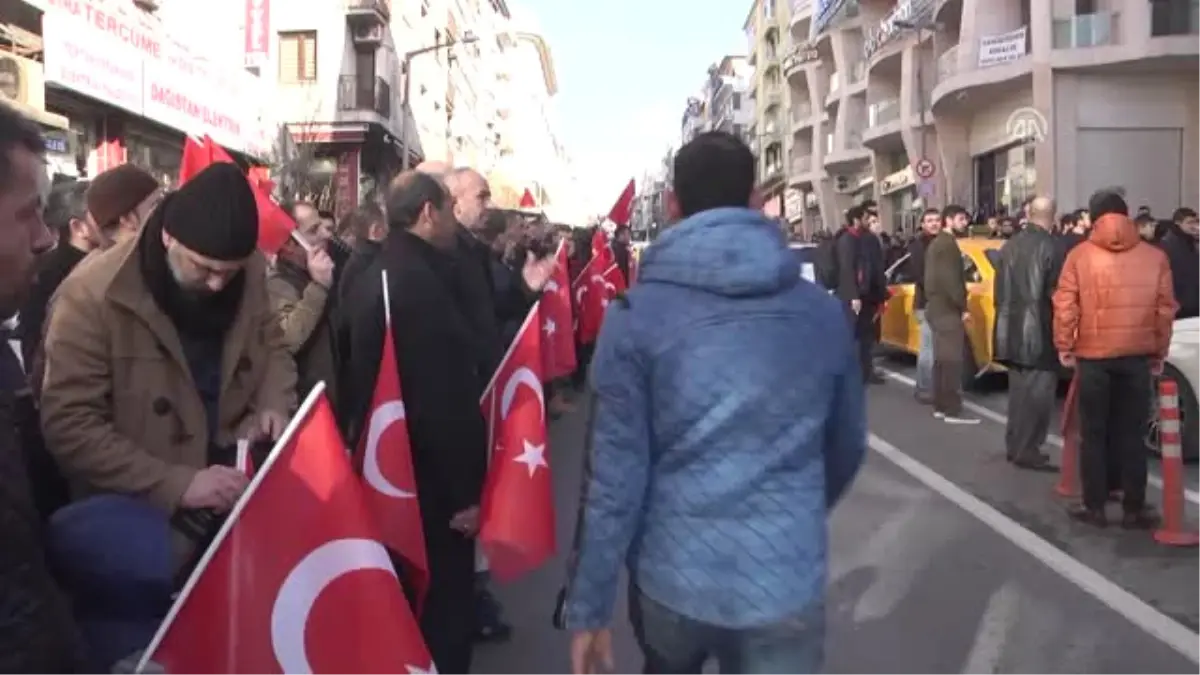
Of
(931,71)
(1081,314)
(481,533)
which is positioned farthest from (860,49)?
(481,533)

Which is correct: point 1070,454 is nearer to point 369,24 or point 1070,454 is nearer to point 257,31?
point 257,31

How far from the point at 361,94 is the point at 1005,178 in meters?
20.0

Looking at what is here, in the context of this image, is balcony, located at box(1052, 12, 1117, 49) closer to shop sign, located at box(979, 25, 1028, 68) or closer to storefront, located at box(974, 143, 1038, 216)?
shop sign, located at box(979, 25, 1028, 68)

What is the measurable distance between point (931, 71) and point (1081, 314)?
3894 centimetres

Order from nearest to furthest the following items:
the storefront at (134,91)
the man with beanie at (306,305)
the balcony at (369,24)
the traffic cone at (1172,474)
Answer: the man with beanie at (306,305) → the traffic cone at (1172,474) → the storefront at (134,91) → the balcony at (369,24)


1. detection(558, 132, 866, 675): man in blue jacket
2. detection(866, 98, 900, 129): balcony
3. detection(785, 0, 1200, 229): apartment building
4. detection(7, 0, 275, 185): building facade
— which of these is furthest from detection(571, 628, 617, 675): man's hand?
detection(866, 98, 900, 129): balcony

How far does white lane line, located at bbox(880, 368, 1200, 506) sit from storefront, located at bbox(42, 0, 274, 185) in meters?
8.40

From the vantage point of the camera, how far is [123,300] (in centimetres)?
305

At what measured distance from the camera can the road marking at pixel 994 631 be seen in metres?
5.14

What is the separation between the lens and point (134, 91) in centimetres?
1833

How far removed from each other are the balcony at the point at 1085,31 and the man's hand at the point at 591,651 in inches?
1247

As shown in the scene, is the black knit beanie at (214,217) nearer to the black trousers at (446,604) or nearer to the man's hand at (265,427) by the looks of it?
the man's hand at (265,427)

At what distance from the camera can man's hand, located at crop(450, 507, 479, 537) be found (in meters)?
4.23

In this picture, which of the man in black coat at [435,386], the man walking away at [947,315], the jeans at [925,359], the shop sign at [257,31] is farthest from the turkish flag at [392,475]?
the shop sign at [257,31]
